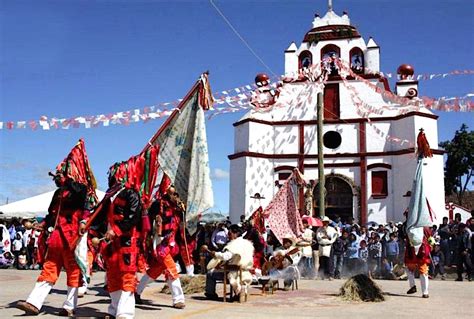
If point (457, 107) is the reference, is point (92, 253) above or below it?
below

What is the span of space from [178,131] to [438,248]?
1092 cm

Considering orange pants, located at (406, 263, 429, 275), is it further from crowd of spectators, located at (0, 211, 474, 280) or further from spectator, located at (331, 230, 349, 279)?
spectator, located at (331, 230, 349, 279)

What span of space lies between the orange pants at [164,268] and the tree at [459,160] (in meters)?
47.0

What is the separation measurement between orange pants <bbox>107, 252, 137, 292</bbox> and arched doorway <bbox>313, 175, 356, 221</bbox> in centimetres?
2114

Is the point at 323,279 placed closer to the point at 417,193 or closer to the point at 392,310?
the point at 417,193

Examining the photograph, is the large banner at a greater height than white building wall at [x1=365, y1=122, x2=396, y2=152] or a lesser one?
lesser

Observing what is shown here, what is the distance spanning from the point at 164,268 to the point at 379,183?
20196 mm

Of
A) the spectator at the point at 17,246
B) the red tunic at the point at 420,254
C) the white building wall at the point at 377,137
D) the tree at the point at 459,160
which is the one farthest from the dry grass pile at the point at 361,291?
the tree at the point at 459,160

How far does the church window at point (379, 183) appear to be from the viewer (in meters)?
27.2

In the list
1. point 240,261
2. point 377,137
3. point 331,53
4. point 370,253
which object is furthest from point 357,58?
point 240,261

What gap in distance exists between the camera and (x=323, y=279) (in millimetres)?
16156

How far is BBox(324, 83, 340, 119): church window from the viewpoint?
1132 inches

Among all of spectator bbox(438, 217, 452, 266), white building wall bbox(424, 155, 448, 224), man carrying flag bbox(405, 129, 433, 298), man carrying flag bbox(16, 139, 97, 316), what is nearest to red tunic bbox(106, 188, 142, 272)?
man carrying flag bbox(16, 139, 97, 316)

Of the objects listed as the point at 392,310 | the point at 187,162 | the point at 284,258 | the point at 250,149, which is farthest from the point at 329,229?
the point at 250,149
